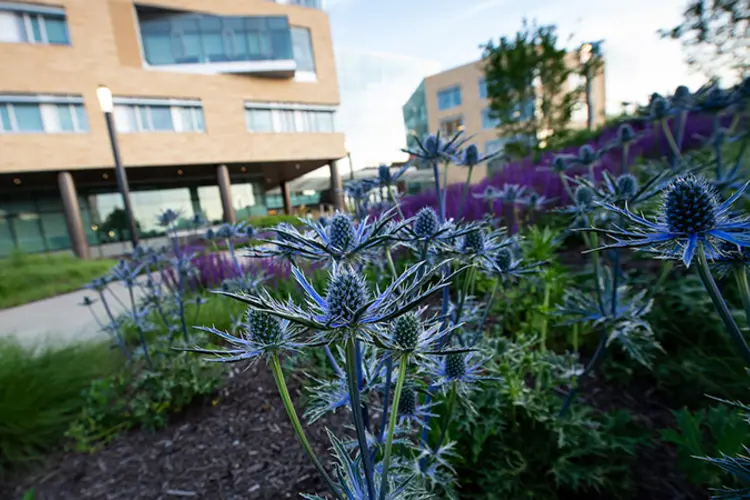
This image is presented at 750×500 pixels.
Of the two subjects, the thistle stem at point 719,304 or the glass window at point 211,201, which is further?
the glass window at point 211,201

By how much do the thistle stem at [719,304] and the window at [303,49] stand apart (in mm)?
21239

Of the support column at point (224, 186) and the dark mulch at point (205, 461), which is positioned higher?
the support column at point (224, 186)

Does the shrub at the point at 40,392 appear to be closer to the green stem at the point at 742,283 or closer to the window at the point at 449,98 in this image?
the green stem at the point at 742,283

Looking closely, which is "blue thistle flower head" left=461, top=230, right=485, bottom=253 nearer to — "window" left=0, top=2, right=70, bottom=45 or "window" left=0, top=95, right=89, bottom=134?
"window" left=0, top=95, right=89, bottom=134

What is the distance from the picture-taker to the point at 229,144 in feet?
56.0

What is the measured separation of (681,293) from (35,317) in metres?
8.91

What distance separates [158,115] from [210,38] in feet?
15.1

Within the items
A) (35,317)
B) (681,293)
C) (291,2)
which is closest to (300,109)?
(291,2)

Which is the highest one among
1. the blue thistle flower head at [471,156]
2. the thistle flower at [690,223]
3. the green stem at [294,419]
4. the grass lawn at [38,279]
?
the blue thistle flower head at [471,156]

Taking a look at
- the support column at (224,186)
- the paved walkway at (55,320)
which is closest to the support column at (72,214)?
the support column at (224,186)

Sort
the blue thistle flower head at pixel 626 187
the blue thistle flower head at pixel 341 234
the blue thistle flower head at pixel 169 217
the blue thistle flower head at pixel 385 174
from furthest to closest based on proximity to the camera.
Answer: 1. the blue thistle flower head at pixel 169 217
2. the blue thistle flower head at pixel 385 174
3. the blue thistle flower head at pixel 626 187
4. the blue thistle flower head at pixel 341 234

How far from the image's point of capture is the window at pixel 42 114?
12930mm

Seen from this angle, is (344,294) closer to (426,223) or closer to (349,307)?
(349,307)

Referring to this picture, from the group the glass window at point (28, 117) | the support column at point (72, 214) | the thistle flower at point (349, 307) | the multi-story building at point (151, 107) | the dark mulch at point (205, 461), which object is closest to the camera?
the thistle flower at point (349, 307)
